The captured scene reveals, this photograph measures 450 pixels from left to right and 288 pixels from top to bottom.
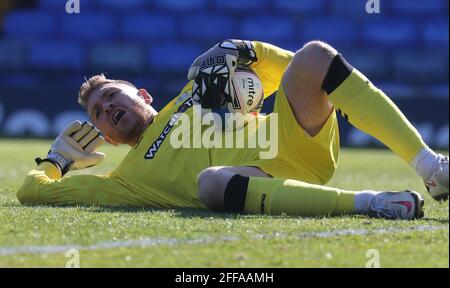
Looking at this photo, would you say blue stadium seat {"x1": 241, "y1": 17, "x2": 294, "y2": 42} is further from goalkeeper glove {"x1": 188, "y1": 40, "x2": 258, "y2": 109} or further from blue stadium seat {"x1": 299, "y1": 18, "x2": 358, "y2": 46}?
goalkeeper glove {"x1": 188, "y1": 40, "x2": 258, "y2": 109}

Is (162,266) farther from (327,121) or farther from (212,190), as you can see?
(327,121)

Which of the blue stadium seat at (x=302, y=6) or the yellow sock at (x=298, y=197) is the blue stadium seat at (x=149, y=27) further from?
the yellow sock at (x=298, y=197)

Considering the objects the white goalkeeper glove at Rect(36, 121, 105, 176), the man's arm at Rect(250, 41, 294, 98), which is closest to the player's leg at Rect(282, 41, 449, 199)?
the man's arm at Rect(250, 41, 294, 98)

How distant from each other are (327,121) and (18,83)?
36.1 ft

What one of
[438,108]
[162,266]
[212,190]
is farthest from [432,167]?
[438,108]

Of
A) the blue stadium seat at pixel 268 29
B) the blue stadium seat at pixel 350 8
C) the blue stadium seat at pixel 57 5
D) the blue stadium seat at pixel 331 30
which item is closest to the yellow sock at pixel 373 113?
the blue stadium seat at pixel 331 30

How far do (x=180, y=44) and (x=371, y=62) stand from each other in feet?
10.5

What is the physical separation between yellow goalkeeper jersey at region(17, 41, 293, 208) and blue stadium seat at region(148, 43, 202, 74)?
32.7 ft

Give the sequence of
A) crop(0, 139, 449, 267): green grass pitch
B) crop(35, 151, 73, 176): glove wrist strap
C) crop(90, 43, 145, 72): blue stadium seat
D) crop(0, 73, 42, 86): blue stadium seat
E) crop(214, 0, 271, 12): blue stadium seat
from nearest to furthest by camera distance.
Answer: crop(0, 139, 449, 267): green grass pitch < crop(35, 151, 73, 176): glove wrist strap < crop(0, 73, 42, 86): blue stadium seat < crop(90, 43, 145, 72): blue stadium seat < crop(214, 0, 271, 12): blue stadium seat

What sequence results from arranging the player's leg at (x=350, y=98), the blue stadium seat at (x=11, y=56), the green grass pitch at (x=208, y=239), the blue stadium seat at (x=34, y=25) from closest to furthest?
1. the green grass pitch at (x=208, y=239)
2. the player's leg at (x=350, y=98)
3. the blue stadium seat at (x=11, y=56)
4. the blue stadium seat at (x=34, y=25)

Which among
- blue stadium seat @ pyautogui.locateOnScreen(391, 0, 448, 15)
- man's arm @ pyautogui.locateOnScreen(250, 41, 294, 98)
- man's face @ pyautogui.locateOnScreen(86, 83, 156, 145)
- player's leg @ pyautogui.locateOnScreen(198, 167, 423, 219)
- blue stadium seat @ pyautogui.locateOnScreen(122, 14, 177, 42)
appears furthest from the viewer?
blue stadium seat @ pyautogui.locateOnScreen(122, 14, 177, 42)

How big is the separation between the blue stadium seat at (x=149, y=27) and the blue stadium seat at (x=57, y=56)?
1137 mm

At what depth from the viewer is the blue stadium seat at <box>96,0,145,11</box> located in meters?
16.3

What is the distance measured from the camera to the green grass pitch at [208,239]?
10.2 feet
